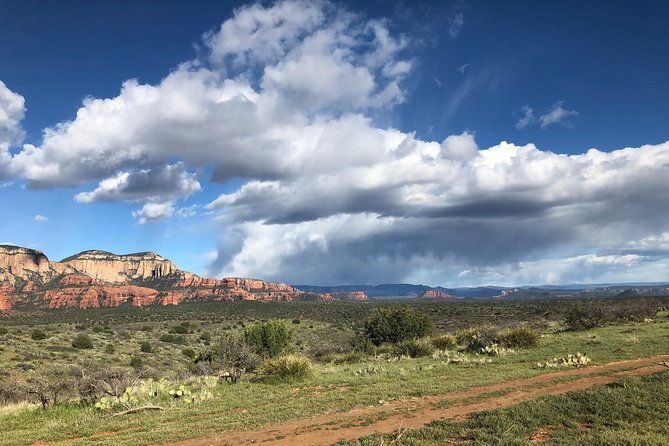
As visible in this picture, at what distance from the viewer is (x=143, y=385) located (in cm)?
1780

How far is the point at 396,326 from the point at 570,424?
28960 mm

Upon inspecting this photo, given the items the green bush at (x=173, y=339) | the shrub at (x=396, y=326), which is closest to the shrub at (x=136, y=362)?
the green bush at (x=173, y=339)

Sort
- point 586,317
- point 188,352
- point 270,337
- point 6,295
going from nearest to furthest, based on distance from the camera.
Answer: point 270,337, point 586,317, point 188,352, point 6,295

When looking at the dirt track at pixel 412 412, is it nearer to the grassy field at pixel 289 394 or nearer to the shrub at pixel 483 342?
the grassy field at pixel 289 394

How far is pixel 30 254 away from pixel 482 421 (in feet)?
634

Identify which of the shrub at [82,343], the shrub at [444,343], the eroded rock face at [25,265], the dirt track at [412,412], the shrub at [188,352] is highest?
the eroded rock face at [25,265]

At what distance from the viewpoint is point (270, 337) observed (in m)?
30.4

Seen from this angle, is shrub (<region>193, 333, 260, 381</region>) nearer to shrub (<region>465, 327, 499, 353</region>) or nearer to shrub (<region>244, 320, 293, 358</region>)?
shrub (<region>244, 320, 293, 358</region>)

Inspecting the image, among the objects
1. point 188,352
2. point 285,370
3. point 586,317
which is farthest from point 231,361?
point 586,317

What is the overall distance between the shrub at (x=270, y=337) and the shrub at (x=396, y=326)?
10.2 m

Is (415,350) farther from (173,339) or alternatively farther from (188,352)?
(173,339)

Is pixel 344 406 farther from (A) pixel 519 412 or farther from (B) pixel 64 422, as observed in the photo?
(B) pixel 64 422

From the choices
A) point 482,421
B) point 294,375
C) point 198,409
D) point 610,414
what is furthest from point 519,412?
point 294,375

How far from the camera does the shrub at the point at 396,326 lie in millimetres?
37875
